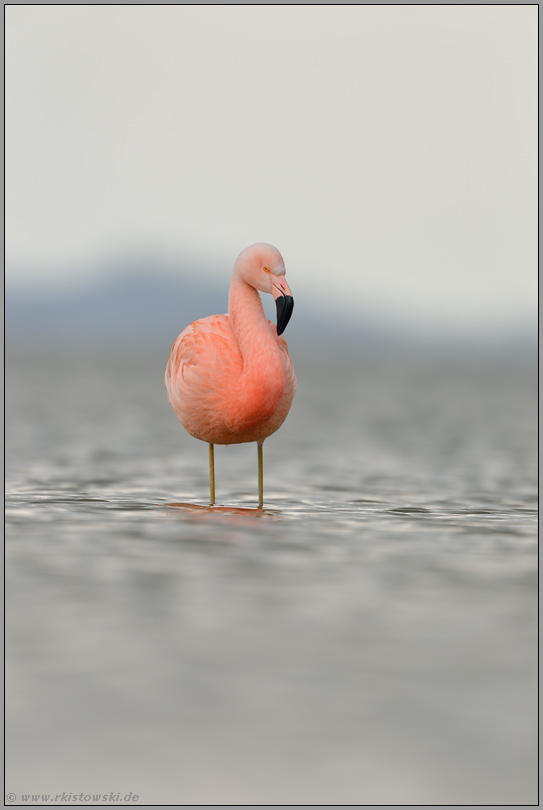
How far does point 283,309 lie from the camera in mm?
7234

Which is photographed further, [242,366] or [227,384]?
[242,366]

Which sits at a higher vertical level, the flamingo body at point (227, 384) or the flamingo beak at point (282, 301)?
the flamingo beak at point (282, 301)

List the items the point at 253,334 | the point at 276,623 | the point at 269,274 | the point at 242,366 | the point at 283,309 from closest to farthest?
the point at 276,623
the point at 283,309
the point at 269,274
the point at 253,334
the point at 242,366

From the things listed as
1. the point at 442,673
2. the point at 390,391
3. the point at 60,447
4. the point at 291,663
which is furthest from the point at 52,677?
the point at 390,391

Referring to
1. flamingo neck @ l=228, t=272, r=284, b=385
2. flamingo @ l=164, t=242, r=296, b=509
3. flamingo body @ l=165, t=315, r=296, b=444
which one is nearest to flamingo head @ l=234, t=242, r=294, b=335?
flamingo @ l=164, t=242, r=296, b=509

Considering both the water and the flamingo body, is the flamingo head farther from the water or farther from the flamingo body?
the water

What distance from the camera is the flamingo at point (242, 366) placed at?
24.6 feet

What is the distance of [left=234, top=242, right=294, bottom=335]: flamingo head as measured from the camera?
7266mm

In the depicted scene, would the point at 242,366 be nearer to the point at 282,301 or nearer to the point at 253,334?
the point at 253,334

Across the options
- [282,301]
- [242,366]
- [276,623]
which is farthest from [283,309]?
[276,623]

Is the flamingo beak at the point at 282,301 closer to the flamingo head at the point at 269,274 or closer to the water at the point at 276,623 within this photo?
the flamingo head at the point at 269,274

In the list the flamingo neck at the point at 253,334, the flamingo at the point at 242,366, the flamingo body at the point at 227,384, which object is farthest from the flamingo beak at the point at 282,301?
the flamingo body at the point at 227,384

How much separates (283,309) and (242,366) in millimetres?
785

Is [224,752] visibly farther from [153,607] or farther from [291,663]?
[153,607]
